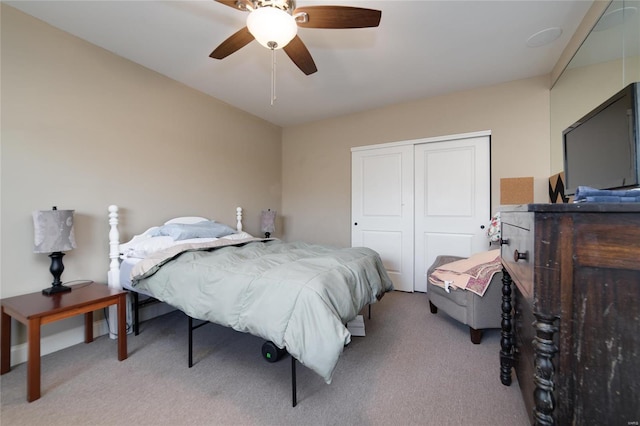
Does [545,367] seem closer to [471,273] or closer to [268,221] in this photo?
[471,273]

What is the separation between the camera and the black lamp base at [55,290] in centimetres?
195

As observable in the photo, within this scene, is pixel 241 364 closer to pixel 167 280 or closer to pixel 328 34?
pixel 167 280

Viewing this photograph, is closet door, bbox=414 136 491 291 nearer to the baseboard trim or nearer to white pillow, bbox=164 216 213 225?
white pillow, bbox=164 216 213 225

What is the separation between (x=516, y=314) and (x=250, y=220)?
3.42 meters

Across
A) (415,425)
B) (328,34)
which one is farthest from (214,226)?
(415,425)

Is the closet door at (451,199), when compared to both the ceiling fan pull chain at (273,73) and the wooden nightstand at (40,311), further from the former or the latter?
the wooden nightstand at (40,311)

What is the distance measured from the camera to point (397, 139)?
3785 mm

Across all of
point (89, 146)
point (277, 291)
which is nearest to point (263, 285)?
point (277, 291)

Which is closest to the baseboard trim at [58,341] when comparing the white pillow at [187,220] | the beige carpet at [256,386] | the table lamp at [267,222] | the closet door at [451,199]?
the beige carpet at [256,386]

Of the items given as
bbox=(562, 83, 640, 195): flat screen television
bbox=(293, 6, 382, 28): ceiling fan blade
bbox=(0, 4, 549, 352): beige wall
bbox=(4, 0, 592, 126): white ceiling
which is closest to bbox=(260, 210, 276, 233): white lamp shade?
bbox=(0, 4, 549, 352): beige wall

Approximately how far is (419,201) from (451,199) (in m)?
0.40

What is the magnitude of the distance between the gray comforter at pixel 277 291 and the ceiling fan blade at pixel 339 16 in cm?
158

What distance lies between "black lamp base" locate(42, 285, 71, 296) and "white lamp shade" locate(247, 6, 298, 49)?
2351mm

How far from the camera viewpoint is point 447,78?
119 inches
